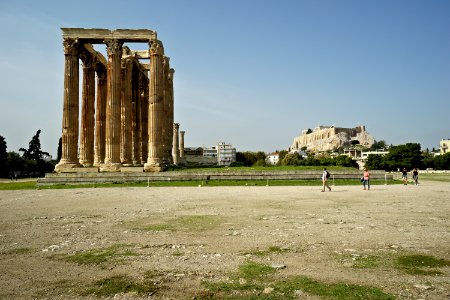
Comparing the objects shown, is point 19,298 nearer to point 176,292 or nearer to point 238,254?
point 176,292

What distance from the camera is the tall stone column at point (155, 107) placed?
132 ft

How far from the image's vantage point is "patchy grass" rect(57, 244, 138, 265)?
7047 mm

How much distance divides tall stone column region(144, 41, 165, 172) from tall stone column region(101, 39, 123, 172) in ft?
12.4

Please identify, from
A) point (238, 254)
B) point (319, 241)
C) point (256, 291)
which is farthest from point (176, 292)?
point (319, 241)

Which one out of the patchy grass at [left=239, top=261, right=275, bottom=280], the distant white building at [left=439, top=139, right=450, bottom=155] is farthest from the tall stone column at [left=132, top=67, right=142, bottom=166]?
the distant white building at [left=439, top=139, right=450, bottom=155]

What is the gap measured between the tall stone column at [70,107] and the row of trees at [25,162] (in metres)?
46.5

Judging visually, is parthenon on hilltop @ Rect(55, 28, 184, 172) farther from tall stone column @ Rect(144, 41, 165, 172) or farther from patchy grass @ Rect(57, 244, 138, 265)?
patchy grass @ Rect(57, 244, 138, 265)

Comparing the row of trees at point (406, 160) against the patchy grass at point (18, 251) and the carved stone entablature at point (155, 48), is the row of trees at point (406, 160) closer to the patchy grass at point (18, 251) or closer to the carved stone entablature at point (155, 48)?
the carved stone entablature at point (155, 48)

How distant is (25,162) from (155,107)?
217 ft

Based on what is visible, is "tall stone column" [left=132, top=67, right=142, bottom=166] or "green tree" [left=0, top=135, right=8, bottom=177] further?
"green tree" [left=0, top=135, right=8, bottom=177]

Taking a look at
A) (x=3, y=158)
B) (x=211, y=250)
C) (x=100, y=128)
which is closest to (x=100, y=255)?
(x=211, y=250)

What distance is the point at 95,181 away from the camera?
1380 inches

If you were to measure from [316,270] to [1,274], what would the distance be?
5.89 m

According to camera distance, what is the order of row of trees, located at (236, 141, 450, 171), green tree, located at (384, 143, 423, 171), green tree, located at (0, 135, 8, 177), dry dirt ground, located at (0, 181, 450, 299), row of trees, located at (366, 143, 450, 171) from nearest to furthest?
dry dirt ground, located at (0, 181, 450, 299), green tree, located at (0, 135, 8, 177), green tree, located at (384, 143, 423, 171), row of trees, located at (366, 143, 450, 171), row of trees, located at (236, 141, 450, 171)
